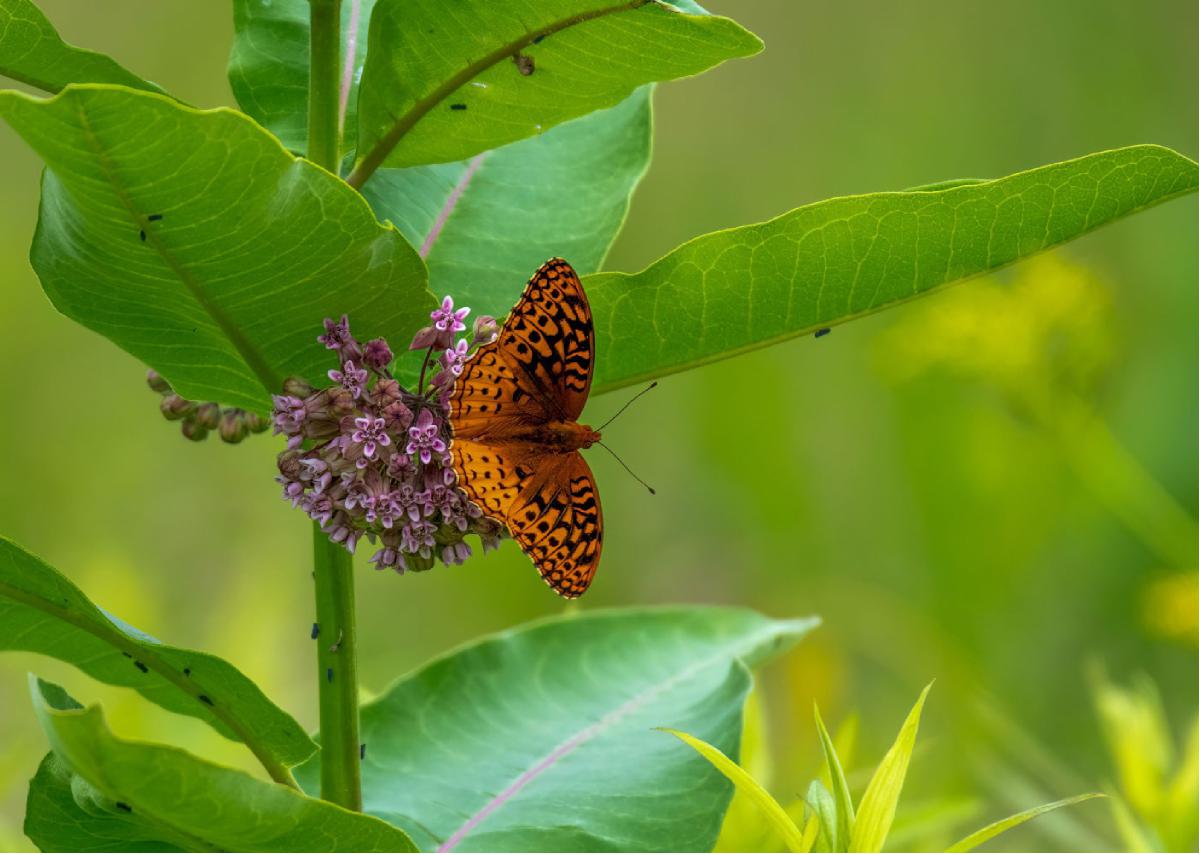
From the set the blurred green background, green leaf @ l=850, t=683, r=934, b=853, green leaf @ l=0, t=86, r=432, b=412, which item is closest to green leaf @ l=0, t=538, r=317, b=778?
green leaf @ l=0, t=86, r=432, b=412

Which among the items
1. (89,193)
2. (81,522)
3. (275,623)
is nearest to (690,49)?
(89,193)

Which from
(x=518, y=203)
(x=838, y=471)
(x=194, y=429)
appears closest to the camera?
(x=194, y=429)

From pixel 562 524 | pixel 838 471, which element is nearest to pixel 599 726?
pixel 562 524

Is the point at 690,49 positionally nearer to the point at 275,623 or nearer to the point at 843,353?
the point at 275,623

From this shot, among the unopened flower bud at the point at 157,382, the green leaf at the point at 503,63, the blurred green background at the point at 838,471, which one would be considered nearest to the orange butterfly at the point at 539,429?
the green leaf at the point at 503,63

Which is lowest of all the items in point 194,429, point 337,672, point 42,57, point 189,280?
point 337,672

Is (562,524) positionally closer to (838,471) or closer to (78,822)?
(78,822)

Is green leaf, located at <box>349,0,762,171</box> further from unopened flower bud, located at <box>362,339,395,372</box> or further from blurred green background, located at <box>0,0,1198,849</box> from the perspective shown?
blurred green background, located at <box>0,0,1198,849</box>
